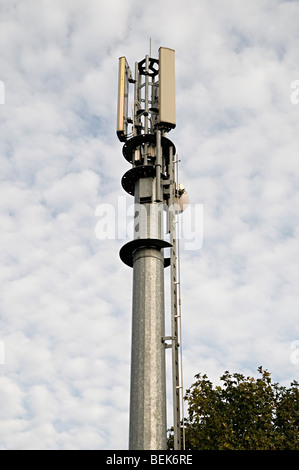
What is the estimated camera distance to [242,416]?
27422mm

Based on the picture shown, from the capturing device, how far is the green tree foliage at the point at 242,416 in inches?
1043

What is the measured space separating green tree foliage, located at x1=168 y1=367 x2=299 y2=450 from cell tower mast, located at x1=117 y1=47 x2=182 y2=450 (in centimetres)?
892

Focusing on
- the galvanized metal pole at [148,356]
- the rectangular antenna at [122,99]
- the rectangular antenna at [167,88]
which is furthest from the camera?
the rectangular antenna at [122,99]

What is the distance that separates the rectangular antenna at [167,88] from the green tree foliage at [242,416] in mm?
13254

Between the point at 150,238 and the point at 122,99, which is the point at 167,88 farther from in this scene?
the point at 150,238

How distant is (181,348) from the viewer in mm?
19469

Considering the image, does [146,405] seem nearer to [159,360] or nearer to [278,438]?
[159,360]

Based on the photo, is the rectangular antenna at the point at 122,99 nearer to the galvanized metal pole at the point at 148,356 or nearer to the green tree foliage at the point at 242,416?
the galvanized metal pole at the point at 148,356

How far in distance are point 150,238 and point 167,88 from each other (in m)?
6.58

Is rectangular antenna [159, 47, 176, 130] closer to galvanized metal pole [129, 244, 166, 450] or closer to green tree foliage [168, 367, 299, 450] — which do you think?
galvanized metal pole [129, 244, 166, 450]

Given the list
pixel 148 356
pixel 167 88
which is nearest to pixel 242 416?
pixel 148 356

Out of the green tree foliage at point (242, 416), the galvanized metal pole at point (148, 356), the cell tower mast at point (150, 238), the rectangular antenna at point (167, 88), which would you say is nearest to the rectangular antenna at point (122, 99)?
the cell tower mast at point (150, 238)

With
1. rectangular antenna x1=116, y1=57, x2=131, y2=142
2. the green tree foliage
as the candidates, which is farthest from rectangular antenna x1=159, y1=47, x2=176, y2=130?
the green tree foliage

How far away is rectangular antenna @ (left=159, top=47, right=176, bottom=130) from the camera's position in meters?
22.8
